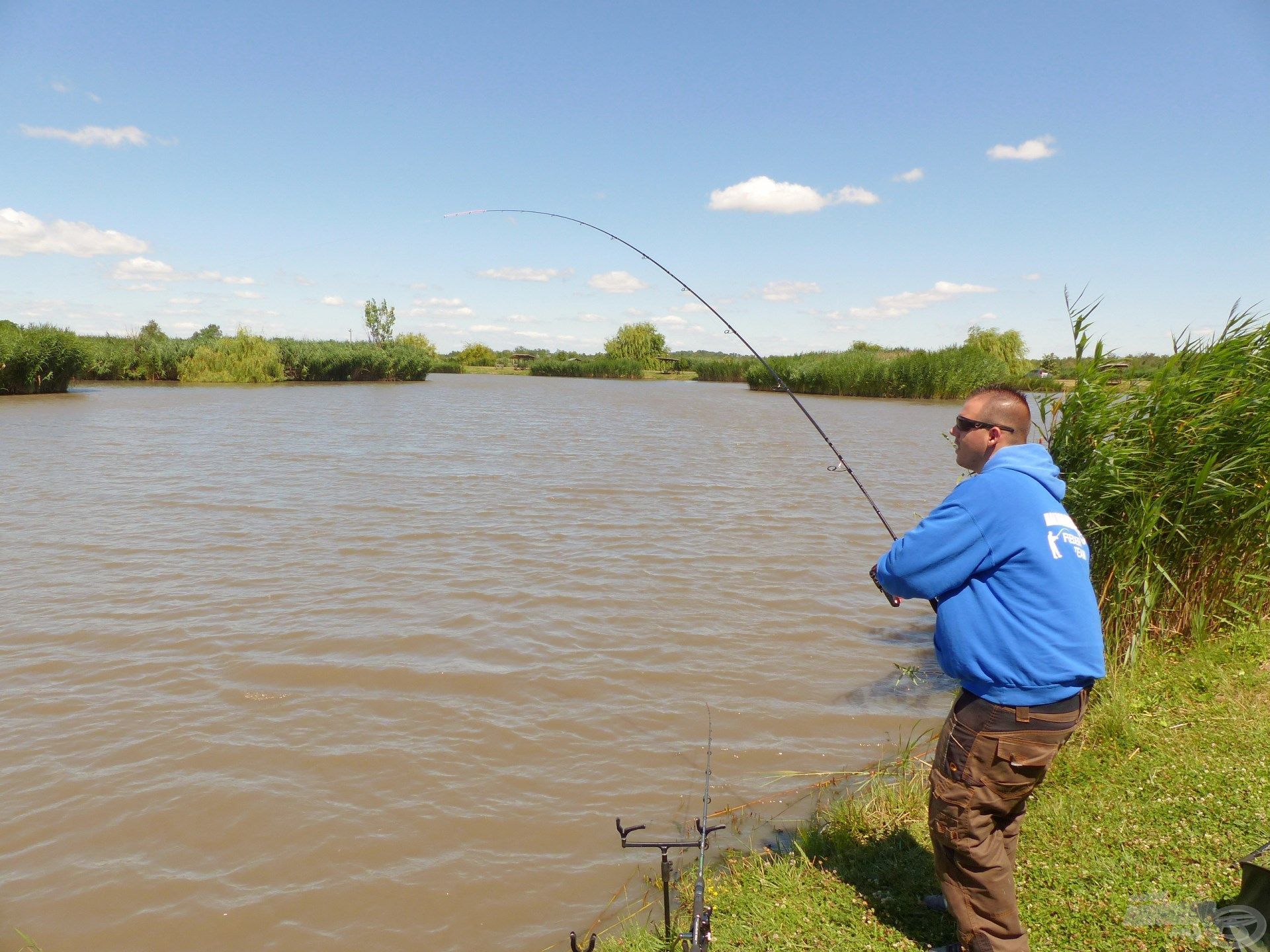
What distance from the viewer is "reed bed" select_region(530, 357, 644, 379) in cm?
8512

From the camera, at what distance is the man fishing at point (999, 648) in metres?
2.83

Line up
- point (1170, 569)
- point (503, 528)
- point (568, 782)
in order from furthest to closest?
point (503, 528) → point (1170, 569) → point (568, 782)

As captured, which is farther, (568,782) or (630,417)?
(630,417)

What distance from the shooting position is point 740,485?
16203 millimetres

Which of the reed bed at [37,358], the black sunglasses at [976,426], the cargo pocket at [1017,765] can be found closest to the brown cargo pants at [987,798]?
the cargo pocket at [1017,765]

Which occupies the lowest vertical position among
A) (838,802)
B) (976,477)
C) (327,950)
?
(327,950)

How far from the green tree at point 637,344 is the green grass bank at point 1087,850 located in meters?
87.6

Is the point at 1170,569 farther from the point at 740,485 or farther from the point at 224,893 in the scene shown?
the point at 740,485

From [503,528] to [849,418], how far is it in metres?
22.2

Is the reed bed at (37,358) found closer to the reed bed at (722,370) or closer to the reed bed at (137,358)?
the reed bed at (137,358)

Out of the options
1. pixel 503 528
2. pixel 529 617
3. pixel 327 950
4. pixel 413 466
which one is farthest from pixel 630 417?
pixel 327 950

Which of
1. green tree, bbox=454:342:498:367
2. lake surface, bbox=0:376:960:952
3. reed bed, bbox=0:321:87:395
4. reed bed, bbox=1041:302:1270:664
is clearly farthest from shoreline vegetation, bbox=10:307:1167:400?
green tree, bbox=454:342:498:367

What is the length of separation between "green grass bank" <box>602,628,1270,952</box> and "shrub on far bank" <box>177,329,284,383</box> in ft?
158

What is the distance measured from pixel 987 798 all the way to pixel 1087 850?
52.6 inches
